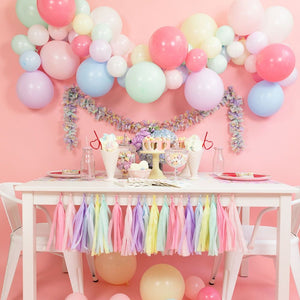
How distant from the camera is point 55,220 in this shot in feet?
6.19

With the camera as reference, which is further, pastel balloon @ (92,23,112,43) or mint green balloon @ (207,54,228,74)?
mint green balloon @ (207,54,228,74)

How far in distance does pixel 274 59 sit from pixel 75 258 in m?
1.63

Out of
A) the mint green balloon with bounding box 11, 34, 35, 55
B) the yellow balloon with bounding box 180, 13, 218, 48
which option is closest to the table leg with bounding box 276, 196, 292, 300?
the yellow balloon with bounding box 180, 13, 218, 48

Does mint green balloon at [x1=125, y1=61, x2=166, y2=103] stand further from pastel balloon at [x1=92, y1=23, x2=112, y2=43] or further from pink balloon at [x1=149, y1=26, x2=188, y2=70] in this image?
pastel balloon at [x1=92, y1=23, x2=112, y2=43]

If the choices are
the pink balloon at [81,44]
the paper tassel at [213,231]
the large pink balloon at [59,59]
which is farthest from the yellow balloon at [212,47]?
the paper tassel at [213,231]

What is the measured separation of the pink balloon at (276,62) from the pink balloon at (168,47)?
489 mm

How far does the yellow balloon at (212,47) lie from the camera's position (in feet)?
7.75

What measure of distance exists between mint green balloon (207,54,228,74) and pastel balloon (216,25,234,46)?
0.10m

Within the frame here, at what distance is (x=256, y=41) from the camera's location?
2.45 meters

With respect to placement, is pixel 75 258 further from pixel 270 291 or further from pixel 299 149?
pixel 299 149

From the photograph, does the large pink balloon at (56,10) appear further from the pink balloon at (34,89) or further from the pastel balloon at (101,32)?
the pink balloon at (34,89)

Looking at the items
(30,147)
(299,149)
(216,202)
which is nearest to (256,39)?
(299,149)

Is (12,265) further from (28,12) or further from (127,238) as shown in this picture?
(28,12)

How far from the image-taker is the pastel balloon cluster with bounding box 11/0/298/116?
2287 millimetres
